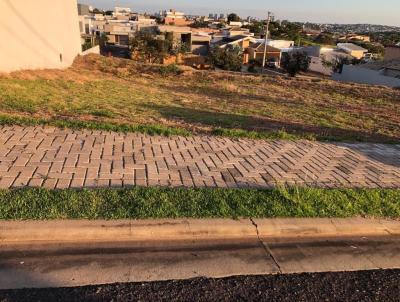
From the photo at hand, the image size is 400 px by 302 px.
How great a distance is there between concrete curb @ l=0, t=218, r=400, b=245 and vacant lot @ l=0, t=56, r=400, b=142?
360cm

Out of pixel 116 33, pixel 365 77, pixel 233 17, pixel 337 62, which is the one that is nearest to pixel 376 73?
pixel 365 77

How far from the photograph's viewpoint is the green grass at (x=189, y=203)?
13.6 ft

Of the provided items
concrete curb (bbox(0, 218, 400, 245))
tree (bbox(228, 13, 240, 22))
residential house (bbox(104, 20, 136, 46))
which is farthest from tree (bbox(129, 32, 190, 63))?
tree (bbox(228, 13, 240, 22))

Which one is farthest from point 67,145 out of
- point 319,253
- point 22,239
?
point 319,253

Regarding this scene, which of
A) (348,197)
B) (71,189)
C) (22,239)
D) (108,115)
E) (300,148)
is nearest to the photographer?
(22,239)

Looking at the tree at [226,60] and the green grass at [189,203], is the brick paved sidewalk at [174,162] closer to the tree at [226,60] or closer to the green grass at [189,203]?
the green grass at [189,203]

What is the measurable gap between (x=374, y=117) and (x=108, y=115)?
9.69 meters

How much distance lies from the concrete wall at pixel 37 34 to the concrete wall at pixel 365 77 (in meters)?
30.4

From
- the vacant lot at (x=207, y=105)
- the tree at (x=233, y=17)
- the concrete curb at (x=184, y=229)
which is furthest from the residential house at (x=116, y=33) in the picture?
the tree at (x=233, y=17)

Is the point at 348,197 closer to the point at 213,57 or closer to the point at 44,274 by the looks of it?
the point at 44,274

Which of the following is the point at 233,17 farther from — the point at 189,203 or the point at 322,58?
the point at 189,203

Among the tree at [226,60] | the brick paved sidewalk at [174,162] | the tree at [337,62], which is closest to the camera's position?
the brick paved sidewalk at [174,162]

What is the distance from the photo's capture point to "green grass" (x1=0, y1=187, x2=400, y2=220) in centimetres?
415

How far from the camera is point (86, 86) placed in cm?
1605
